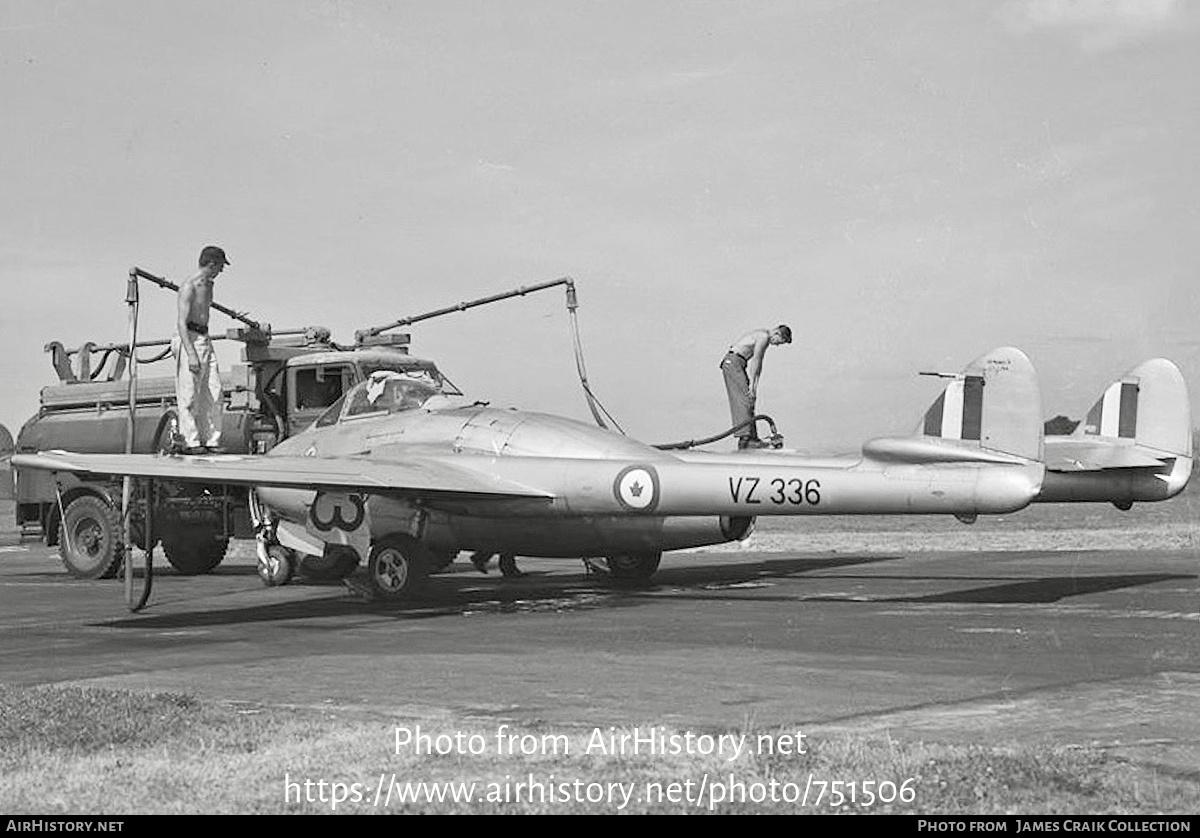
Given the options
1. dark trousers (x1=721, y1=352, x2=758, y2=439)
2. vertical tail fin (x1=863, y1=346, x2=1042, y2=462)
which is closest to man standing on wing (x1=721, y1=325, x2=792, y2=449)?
dark trousers (x1=721, y1=352, x2=758, y2=439)

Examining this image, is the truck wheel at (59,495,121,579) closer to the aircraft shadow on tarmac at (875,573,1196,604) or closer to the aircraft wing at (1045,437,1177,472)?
the aircraft shadow on tarmac at (875,573,1196,604)

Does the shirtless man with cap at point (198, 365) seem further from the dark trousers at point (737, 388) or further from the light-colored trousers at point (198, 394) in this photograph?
the dark trousers at point (737, 388)

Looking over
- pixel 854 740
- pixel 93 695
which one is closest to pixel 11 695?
pixel 93 695

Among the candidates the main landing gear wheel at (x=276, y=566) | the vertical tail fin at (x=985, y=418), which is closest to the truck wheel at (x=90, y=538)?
the main landing gear wheel at (x=276, y=566)

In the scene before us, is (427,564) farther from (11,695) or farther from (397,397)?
(11,695)

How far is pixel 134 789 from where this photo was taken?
6.91 metres

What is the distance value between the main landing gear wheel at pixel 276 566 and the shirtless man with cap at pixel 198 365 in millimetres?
2972

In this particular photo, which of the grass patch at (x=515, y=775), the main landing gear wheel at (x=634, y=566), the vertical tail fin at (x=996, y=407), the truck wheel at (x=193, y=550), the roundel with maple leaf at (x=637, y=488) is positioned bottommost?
the truck wheel at (x=193, y=550)

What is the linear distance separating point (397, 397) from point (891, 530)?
17.3 meters

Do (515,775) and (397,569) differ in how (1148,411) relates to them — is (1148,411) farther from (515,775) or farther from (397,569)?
(515,775)

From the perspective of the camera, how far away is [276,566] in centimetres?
2020

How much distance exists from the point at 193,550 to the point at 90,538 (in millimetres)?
1546

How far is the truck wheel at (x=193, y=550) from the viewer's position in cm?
2445

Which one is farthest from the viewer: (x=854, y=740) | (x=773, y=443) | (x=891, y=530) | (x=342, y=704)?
(x=891, y=530)
